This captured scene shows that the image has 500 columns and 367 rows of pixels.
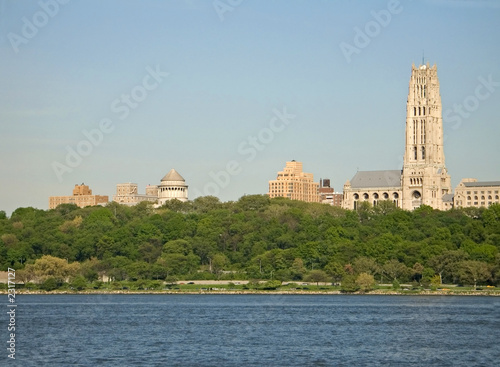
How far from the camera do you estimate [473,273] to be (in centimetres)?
12481

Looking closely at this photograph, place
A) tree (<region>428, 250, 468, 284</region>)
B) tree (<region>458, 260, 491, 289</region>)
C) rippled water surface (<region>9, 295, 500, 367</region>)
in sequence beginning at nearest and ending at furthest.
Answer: rippled water surface (<region>9, 295, 500, 367</region>)
tree (<region>458, 260, 491, 289</region>)
tree (<region>428, 250, 468, 284</region>)

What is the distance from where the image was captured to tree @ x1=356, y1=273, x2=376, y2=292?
5015 inches

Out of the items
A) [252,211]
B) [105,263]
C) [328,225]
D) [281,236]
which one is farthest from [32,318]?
[252,211]

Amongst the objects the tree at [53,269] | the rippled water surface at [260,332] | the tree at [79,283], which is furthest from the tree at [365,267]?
the tree at [53,269]

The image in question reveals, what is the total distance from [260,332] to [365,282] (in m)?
47.4

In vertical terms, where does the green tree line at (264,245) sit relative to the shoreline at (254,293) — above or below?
above

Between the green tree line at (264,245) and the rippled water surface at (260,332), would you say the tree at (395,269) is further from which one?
the rippled water surface at (260,332)

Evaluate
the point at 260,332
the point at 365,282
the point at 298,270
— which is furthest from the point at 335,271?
the point at 260,332

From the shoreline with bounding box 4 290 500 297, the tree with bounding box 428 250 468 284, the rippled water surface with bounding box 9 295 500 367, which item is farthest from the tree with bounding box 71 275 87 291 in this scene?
the tree with bounding box 428 250 468 284

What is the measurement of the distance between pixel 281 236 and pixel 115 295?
32785 mm

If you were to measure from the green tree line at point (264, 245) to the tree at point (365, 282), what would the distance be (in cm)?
76

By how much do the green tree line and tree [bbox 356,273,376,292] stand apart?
76 centimetres

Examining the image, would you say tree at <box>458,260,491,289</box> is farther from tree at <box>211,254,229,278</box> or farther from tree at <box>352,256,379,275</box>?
tree at <box>211,254,229,278</box>

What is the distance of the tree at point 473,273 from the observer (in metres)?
125
